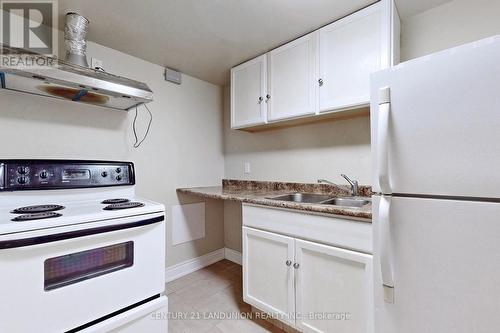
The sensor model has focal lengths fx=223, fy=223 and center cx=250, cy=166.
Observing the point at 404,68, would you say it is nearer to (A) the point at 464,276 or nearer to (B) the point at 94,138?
(A) the point at 464,276

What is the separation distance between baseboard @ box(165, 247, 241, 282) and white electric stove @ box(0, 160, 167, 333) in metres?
0.97

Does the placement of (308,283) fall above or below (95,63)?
below

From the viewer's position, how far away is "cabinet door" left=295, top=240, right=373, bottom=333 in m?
1.13

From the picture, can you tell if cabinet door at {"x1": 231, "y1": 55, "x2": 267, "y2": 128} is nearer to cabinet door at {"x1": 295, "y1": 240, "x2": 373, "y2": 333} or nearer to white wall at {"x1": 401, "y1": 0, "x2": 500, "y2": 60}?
white wall at {"x1": 401, "y1": 0, "x2": 500, "y2": 60}

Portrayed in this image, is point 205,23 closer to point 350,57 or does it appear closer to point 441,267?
point 350,57

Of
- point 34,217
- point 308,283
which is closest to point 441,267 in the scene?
point 308,283

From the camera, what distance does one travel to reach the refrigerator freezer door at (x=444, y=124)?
0.70 meters

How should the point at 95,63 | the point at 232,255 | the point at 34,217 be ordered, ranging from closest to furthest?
the point at 34,217, the point at 95,63, the point at 232,255

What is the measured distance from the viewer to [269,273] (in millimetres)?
1524

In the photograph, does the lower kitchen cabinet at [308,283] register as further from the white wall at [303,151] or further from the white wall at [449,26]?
the white wall at [449,26]

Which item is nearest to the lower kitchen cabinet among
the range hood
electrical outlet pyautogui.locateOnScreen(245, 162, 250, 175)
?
electrical outlet pyautogui.locateOnScreen(245, 162, 250, 175)

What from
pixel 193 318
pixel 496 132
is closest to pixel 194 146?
pixel 193 318

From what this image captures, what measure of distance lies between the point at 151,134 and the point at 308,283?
1807 mm

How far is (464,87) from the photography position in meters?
0.74
